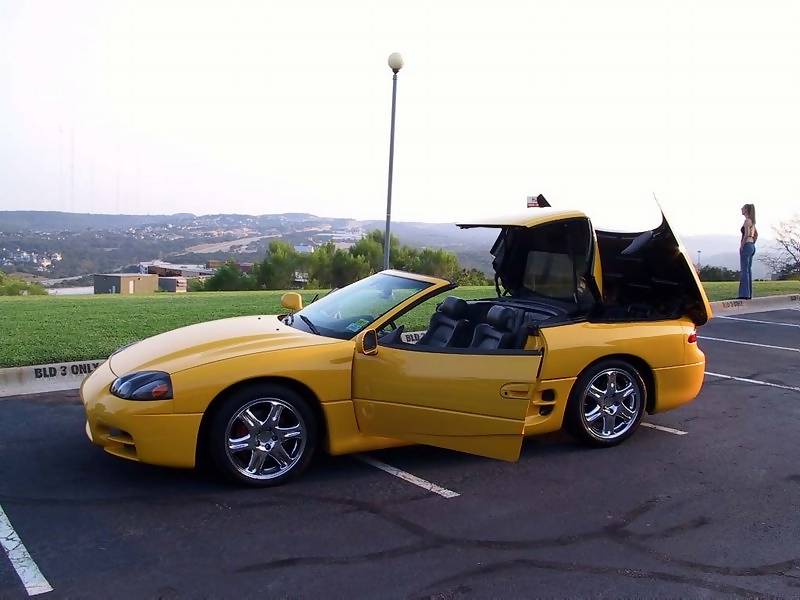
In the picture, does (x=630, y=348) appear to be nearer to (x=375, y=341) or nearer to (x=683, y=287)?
(x=683, y=287)

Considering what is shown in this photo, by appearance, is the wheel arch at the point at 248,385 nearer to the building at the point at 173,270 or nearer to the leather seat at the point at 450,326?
the leather seat at the point at 450,326

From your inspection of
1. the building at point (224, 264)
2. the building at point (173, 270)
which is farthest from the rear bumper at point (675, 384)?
the building at point (224, 264)

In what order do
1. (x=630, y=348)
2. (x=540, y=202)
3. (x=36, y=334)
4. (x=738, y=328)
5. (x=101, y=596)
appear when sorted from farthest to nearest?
(x=738, y=328) → (x=36, y=334) → (x=540, y=202) → (x=630, y=348) → (x=101, y=596)

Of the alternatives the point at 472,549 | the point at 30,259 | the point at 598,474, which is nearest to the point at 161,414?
the point at 472,549

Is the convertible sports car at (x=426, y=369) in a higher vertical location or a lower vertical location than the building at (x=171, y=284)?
higher

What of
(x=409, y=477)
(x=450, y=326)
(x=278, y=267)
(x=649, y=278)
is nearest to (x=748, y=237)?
(x=649, y=278)

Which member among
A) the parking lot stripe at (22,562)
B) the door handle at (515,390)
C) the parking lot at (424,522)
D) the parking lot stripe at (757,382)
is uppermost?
the door handle at (515,390)

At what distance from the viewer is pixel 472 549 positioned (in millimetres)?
3826

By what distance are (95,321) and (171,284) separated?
1700 cm

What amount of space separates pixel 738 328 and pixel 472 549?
989 centimetres

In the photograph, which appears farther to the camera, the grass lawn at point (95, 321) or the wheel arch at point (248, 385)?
the grass lawn at point (95, 321)

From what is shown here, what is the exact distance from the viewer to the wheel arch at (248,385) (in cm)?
445

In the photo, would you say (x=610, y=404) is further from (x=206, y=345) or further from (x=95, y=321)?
(x=95, y=321)

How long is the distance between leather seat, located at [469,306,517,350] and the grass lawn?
88.9 inches
